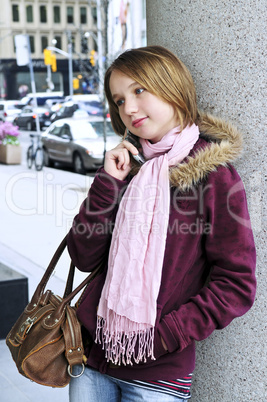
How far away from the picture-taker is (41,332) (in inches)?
60.1

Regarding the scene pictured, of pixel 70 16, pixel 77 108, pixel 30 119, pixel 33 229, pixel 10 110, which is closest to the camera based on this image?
pixel 33 229

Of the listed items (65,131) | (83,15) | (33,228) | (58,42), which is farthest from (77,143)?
(58,42)

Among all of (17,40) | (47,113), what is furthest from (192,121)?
(47,113)

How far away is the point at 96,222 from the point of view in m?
1.45

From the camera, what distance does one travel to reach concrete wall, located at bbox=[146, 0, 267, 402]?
60.8 inches

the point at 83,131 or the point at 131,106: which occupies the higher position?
the point at 131,106

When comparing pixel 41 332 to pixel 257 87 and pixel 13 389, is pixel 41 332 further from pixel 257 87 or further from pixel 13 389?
pixel 13 389

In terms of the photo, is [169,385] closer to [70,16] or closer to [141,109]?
[141,109]

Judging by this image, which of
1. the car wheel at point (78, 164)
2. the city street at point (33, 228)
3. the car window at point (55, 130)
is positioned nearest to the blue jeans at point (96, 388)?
the city street at point (33, 228)

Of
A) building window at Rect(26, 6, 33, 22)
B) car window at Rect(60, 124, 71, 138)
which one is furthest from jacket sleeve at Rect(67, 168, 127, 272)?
building window at Rect(26, 6, 33, 22)

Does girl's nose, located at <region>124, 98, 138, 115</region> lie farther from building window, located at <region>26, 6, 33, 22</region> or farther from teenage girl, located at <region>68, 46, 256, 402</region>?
building window, located at <region>26, 6, 33, 22</region>

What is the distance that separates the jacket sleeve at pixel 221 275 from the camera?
133 cm

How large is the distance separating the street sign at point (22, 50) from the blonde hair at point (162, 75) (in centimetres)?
1553

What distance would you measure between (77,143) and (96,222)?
12.2 m
